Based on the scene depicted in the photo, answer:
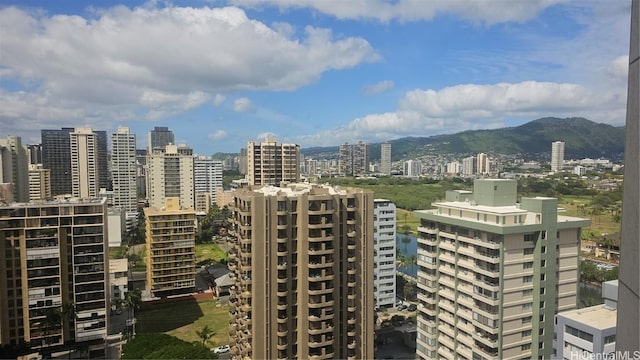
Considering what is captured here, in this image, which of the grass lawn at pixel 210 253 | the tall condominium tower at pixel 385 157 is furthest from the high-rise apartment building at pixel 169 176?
the tall condominium tower at pixel 385 157

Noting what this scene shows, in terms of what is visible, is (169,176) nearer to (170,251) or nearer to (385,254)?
(170,251)

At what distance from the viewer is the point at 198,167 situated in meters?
34.4

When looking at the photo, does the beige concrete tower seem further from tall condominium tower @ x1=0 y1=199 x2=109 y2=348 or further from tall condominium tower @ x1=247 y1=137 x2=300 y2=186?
tall condominium tower @ x1=247 y1=137 x2=300 y2=186

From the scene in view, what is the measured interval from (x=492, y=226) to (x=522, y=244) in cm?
72

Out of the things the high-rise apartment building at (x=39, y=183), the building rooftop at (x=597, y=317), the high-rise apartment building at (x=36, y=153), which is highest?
the high-rise apartment building at (x=36, y=153)

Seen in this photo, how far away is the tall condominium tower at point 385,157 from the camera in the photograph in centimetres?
4188

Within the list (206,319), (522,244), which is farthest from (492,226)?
(206,319)

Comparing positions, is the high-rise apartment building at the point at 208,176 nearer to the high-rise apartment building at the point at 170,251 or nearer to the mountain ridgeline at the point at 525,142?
the mountain ridgeline at the point at 525,142

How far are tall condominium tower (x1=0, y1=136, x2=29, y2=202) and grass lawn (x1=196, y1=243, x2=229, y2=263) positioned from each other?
9.92 metres

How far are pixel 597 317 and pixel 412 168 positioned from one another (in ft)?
110

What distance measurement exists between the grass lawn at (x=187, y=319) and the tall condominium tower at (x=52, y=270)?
2086 mm

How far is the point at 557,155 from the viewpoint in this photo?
26.4m

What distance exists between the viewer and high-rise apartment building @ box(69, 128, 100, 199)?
2836 centimetres

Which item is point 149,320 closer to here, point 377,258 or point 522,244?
point 377,258
